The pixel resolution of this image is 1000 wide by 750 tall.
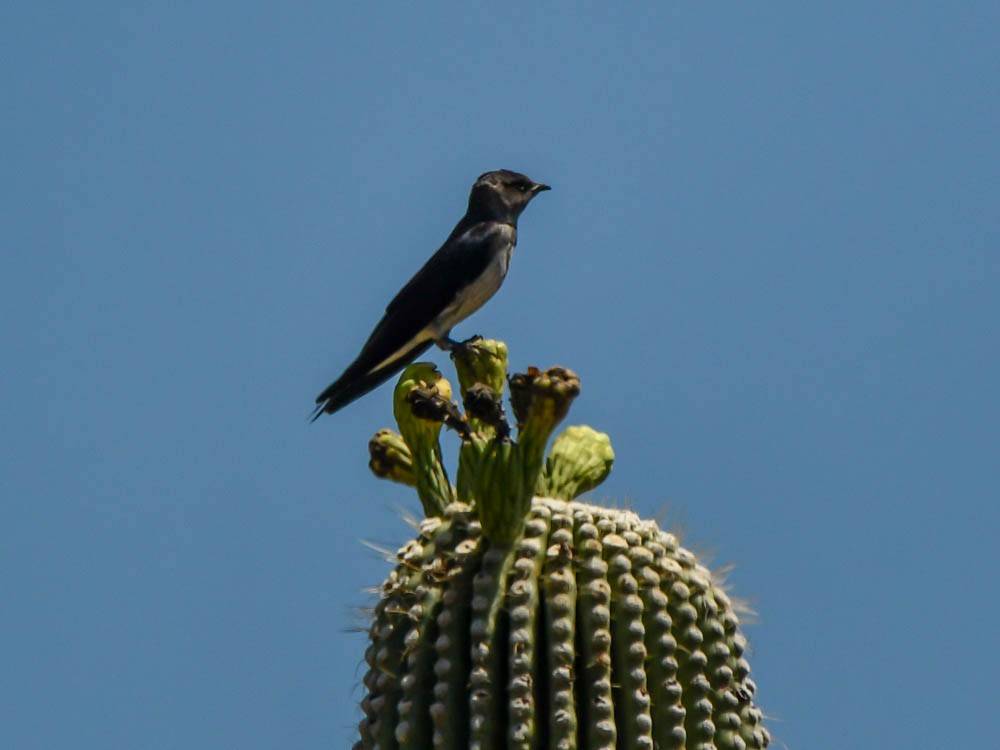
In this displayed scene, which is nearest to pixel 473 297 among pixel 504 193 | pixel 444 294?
pixel 444 294

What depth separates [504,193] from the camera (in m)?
9.55

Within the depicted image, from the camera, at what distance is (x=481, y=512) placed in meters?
4.46

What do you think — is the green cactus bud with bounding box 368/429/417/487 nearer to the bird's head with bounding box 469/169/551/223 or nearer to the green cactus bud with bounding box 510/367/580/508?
the green cactus bud with bounding box 510/367/580/508

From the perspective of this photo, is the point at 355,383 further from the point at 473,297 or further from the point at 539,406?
the point at 539,406

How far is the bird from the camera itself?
8.17 meters

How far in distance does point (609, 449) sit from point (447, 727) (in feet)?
4.33

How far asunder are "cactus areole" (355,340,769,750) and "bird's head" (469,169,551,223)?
4750mm

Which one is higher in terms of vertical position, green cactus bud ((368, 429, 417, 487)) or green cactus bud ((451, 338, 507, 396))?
green cactus bud ((451, 338, 507, 396))

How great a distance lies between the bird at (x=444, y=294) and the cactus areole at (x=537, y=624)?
10.7 ft

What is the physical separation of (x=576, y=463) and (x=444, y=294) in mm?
3701

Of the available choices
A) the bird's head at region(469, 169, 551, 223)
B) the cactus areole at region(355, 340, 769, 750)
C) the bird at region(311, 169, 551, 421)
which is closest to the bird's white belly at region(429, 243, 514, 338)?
the bird at region(311, 169, 551, 421)

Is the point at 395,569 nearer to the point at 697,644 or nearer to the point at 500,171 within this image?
the point at 697,644

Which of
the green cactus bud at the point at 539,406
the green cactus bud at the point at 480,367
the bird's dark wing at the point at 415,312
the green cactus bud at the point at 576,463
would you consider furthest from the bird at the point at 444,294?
the green cactus bud at the point at 539,406

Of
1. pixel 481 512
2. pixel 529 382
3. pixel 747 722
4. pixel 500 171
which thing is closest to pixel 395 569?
pixel 481 512
